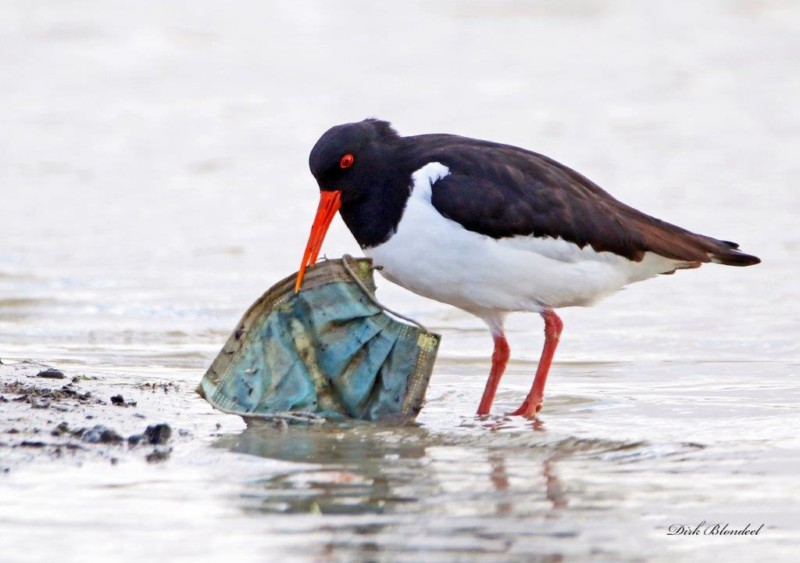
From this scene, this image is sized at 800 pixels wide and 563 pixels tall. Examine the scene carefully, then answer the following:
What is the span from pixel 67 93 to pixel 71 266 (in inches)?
306

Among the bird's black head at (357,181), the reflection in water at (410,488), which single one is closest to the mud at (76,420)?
the reflection in water at (410,488)

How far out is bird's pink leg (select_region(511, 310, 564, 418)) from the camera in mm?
6895

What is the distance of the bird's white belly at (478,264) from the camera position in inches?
261

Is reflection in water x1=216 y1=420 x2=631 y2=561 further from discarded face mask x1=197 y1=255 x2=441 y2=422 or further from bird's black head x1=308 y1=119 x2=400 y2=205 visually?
bird's black head x1=308 y1=119 x2=400 y2=205

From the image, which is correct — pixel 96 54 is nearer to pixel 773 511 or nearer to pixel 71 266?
pixel 71 266

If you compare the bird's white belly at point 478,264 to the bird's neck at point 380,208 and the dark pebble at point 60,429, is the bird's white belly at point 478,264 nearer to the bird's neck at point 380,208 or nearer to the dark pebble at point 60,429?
the bird's neck at point 380,208

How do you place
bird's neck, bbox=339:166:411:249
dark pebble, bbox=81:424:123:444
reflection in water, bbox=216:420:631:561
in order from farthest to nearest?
bird's neck, bbox=339:166:411:249, dark pebble, bbox=81:424:123:444, reflection in water, bbox=216:420:631:561

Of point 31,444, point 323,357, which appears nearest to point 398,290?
point 323,357
